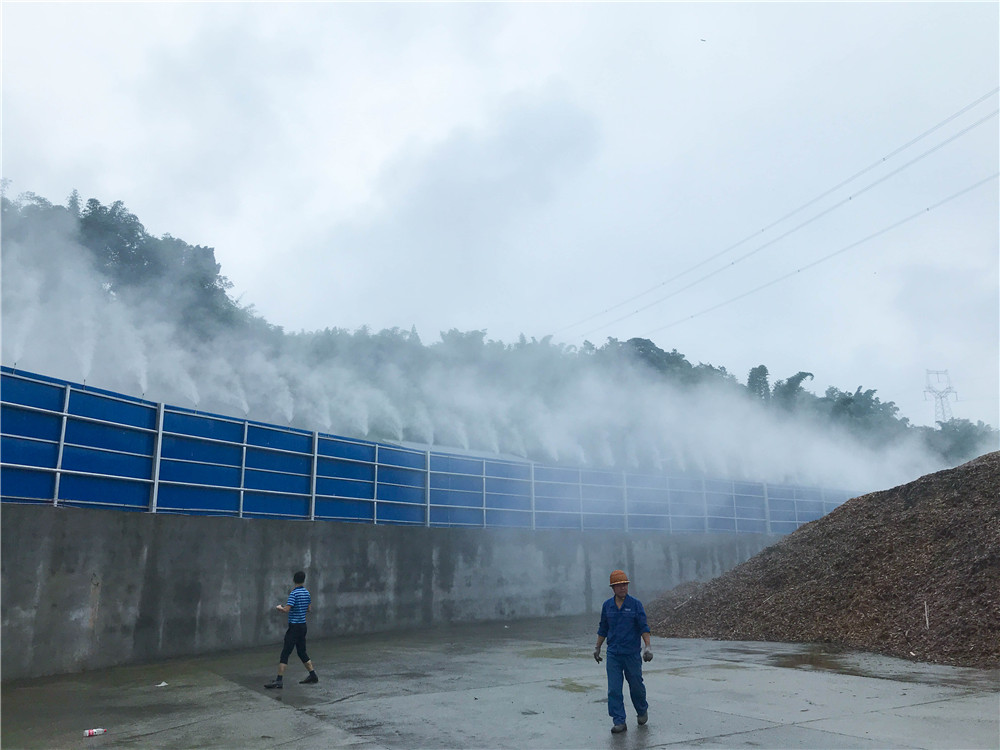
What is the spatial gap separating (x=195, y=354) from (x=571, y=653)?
2222 centimetres

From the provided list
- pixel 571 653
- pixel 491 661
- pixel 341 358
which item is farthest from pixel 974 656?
pixel 341 358

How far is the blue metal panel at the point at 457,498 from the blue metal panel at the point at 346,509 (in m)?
2.08

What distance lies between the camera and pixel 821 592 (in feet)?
45.4

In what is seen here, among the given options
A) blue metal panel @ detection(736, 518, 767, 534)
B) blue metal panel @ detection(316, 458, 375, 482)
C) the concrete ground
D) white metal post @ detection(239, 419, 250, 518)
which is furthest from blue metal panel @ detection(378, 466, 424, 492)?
blue metal panel @ detection(736, 518, 767, 534)

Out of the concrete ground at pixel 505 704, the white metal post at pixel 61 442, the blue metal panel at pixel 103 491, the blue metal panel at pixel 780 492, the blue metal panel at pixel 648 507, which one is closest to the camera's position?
the concrete ground at pixel 505 704

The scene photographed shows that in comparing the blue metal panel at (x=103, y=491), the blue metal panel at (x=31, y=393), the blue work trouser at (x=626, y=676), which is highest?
the blue metal panel at (x=31, y=393)

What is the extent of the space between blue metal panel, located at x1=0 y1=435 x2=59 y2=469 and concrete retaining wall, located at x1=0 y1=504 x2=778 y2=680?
82 cm

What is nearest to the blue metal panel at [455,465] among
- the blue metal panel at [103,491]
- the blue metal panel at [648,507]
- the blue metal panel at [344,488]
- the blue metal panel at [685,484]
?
the blue metal panel at [344,488]

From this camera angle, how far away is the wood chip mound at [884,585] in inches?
426

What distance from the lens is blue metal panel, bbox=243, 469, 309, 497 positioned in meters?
14.1

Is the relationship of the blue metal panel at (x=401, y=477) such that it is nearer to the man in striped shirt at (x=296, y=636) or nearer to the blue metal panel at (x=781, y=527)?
the man in striped shirt at (x=296, y=636)

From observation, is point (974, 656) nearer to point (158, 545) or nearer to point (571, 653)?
point (571, 653)

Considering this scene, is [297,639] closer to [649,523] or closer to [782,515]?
[649,523]

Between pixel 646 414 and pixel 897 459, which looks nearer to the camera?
pixel 646 414
